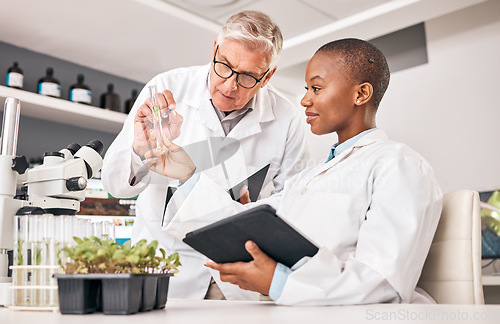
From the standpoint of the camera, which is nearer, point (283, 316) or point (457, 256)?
point (283, 316)

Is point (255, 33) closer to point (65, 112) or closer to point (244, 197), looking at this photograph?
point (244, 197)

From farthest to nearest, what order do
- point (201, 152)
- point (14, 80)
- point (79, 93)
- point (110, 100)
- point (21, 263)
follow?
point (110, 100)
point (79, 93)
point (14, 80)
point (201, 152)
point (21, 263)

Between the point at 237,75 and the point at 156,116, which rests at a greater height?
the point at 237,75

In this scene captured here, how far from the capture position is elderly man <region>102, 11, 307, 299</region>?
154 centimetres

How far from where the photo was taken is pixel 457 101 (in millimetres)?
3211

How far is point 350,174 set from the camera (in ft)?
3.86

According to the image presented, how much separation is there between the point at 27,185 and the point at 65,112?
2010 millimetres

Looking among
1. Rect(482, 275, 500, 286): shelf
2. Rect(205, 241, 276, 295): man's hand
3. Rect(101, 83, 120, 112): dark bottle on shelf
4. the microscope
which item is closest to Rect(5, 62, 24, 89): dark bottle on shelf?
Rect(101, 83, 120, 112): dark bottle on shelf

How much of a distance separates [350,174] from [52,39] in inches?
94.9

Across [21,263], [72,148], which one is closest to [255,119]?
[72,148]

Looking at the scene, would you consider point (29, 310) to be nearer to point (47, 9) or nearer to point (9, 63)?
point (47, 9)

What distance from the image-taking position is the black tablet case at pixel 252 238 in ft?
2.54

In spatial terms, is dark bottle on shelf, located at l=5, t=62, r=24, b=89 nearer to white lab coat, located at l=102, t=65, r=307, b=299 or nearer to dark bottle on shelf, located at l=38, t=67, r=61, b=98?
dark bottle on shelf, located at l=38, t=67, r=61, b=98

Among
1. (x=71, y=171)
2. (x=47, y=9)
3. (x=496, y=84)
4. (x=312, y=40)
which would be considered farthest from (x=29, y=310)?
(x=496, y=84)
